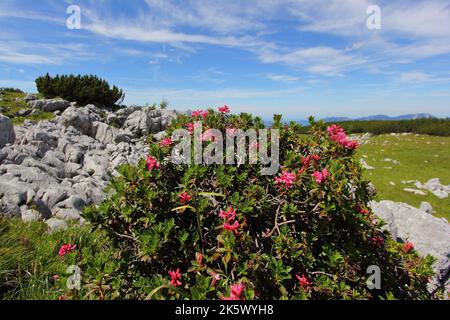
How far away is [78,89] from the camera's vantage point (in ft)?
98.0

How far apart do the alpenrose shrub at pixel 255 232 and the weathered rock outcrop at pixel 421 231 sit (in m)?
2.83

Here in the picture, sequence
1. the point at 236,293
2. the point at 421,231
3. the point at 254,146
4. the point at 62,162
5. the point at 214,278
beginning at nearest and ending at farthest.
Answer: the point at 236,293
the point at 214,278
the point at 254,146
the point at 421,231
the point at 62,162

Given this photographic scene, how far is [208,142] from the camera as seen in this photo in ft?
13.7

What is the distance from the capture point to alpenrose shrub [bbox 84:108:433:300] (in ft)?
9.50

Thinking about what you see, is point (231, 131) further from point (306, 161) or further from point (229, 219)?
point (229, 219)

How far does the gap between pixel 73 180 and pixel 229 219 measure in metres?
10.1

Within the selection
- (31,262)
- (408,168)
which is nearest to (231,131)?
(31,262)

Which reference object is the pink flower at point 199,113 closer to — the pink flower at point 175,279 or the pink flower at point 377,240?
the pink flower at point 175,279

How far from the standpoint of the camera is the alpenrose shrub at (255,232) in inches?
114

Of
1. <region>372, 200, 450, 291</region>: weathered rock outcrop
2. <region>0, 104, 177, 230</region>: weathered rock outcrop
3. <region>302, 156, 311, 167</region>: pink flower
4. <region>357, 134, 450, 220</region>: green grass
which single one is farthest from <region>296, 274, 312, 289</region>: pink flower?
<region>357, 134, 450, 220</region>: green grass

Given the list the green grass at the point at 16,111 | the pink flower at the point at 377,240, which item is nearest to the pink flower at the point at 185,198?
the pink flower at the point at 377,240

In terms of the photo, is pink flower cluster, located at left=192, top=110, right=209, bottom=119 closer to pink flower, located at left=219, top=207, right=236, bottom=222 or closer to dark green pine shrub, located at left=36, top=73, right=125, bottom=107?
pink flower, located at left=219, top=207, right=236, bottom=222
